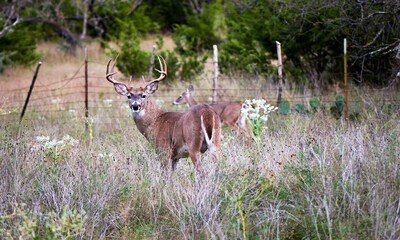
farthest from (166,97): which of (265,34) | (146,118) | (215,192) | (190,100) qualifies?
(215,192)

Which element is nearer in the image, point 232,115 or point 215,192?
point 215,192

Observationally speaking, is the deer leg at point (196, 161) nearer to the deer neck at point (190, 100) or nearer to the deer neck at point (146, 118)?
the deer neck at point (146, 118)

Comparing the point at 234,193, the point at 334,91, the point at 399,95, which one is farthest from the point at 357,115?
the point at 234,193

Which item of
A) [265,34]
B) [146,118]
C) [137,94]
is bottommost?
[146,118]

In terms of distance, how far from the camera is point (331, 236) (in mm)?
5438

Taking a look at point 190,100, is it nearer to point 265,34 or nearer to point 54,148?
point 265,34

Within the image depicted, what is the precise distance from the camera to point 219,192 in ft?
20.8

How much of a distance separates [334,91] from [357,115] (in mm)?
2962

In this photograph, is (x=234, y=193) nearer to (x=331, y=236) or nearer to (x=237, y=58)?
(x=331, y=236)

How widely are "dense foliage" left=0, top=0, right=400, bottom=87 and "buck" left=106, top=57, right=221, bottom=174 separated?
329 centimetres

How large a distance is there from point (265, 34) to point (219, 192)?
8674mm

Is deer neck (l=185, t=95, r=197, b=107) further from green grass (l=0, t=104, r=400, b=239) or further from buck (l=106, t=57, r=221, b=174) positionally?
green grass (l=0, t=104, r=400, b=239)

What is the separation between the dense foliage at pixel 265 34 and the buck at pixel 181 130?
10.8 feet

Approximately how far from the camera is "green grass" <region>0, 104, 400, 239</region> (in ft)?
18.4
